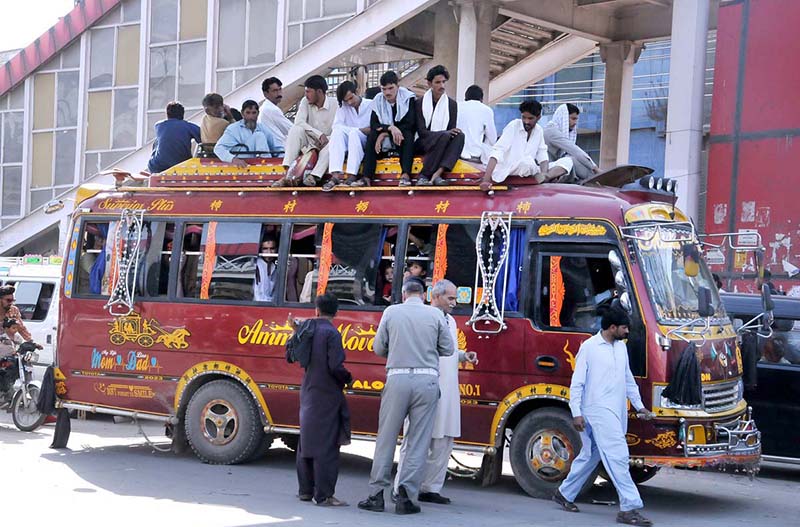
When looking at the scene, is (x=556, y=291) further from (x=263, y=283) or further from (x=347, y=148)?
(x=263, y=283)

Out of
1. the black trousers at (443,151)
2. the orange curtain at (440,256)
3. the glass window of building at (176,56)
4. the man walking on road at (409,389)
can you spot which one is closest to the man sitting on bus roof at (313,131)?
the black trousers at (443,151)

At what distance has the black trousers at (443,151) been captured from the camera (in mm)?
11445

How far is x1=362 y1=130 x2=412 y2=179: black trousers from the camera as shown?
38.4 feet

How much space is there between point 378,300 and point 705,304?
10.0ft

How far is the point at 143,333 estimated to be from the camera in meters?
A: 12.7

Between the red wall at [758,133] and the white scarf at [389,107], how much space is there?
8.19m

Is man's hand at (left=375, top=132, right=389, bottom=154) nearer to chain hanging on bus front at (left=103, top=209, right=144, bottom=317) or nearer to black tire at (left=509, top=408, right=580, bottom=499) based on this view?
Answer: chain hanging on bus front at (left=103, top=209, right=144, bottom=317)

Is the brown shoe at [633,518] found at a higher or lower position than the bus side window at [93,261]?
lower

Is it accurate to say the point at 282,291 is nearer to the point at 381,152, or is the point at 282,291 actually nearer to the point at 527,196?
the point at 381,152

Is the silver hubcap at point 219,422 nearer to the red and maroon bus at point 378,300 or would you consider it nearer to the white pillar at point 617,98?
the red and maroon bus at point 378,300

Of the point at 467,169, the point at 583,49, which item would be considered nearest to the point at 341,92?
the point at 467,169

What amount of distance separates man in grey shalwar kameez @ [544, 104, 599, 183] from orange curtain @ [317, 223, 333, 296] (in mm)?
2306

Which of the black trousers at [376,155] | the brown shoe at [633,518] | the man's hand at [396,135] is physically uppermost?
the man's hand at [396,135]

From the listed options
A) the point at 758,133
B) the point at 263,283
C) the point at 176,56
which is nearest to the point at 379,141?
the point at 263,283
